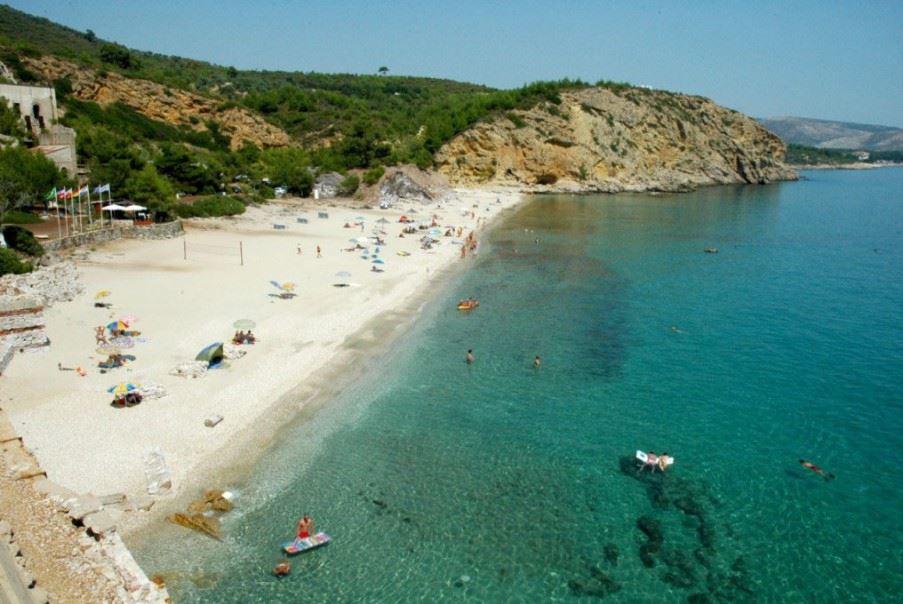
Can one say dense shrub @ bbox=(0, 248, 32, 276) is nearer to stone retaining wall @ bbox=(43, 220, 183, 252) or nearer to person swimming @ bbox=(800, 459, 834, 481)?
stone retaining wall @ bbox=(43, 220, 183, 252)

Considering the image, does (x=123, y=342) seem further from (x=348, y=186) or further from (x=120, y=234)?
(x=348, y=186)

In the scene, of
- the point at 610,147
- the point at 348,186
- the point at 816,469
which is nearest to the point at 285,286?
the point at 816,469

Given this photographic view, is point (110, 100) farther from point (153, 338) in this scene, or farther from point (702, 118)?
point (702, 118)

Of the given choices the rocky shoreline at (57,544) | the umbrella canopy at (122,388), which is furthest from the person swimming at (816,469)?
the umbrella canopy at (122,388)

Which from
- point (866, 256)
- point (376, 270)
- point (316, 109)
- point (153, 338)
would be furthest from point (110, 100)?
point (866, 256)

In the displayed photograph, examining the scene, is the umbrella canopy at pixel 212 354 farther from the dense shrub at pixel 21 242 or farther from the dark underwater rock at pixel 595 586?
the dense shrub at pixel 21 242

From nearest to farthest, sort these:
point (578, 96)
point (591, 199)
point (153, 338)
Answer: point (153, 338) → point (591, 199) → point (578, 96)
